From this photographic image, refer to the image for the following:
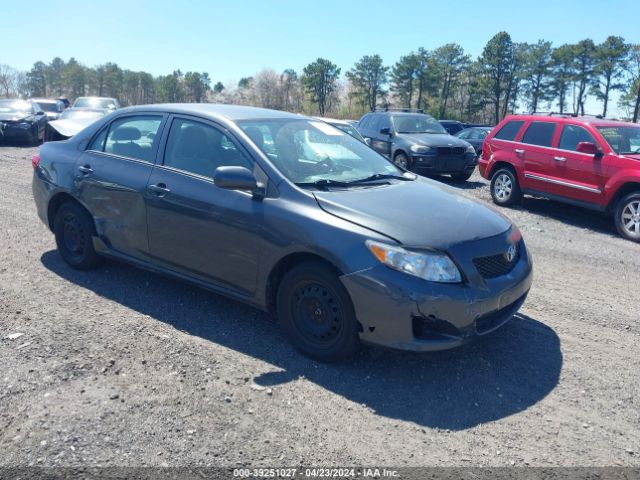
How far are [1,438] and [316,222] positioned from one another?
7.27ft

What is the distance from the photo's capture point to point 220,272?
14.1 feet

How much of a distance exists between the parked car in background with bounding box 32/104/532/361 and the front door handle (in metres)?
0.01

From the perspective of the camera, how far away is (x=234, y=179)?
3.98 m

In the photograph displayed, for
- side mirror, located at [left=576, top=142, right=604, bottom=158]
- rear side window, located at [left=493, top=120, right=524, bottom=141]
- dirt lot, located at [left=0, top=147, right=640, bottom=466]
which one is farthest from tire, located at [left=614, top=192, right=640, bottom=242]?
dirt lot, located at [left=0, top=147, right=640, bottom=466]

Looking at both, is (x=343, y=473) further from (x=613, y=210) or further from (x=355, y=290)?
(x=613, y=210)

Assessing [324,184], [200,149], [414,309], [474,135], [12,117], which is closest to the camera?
[414,309]

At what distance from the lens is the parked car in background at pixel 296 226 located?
3.52 meters

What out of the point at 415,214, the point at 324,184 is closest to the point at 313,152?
the point at 324,184

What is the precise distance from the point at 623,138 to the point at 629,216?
1416mm

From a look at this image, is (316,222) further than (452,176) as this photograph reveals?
No

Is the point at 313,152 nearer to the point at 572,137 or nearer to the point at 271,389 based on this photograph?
the point at 271,389

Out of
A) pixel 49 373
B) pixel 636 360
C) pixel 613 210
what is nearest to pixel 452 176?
pixel 613 210

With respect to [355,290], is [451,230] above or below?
above

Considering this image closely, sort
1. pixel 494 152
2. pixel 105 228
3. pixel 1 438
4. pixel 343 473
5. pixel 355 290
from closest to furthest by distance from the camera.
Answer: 1. pixel 343 473
2. pixel 1 438
3. pixel 355 290
4. pixel 105 228
5. pixel 494 152
